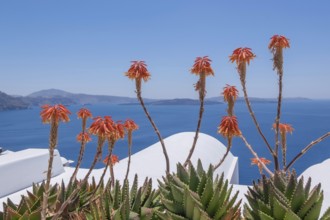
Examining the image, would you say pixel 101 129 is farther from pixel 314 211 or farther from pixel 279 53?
pixel 279 53

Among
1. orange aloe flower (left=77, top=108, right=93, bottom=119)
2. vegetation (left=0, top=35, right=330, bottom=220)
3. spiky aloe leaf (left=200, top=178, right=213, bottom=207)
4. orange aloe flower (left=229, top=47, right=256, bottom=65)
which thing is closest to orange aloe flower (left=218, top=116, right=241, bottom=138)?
vegetation (left=0, top=35, right=330, bottom=220)

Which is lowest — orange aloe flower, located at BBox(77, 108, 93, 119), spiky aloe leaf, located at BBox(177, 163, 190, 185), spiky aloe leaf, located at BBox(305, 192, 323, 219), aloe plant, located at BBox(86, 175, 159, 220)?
aloe plant, located at BBox(86, 175, 159, 220)

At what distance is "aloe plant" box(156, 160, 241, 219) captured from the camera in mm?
2100

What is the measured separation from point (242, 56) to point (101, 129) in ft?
5.40

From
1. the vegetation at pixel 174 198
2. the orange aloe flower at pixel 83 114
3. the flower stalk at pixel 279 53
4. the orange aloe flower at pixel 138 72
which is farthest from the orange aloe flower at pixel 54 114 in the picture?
the flower stalk at pixel 279 53

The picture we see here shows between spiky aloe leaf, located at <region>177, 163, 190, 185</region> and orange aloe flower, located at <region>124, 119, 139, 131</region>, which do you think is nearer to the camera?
spiky aloe leaf, located at <region>177, 163, 190, 185</region>

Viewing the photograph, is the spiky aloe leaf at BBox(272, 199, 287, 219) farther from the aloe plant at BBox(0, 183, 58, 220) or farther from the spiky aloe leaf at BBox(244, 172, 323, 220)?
the aloe plant at BBox(0, 183, 58, 220)

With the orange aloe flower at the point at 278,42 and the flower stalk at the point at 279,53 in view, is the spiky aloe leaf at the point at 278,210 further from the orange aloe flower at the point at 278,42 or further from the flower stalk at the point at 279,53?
the orange aloe flower at the point at 278,42

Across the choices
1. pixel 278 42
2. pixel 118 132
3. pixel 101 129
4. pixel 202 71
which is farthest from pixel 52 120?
pixel 278 42

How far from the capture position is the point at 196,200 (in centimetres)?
212

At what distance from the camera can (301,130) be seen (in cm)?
6131

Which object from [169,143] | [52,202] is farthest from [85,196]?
[169,143]

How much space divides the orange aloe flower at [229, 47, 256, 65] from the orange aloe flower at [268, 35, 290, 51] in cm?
20

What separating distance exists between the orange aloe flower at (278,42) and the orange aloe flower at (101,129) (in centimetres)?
186
